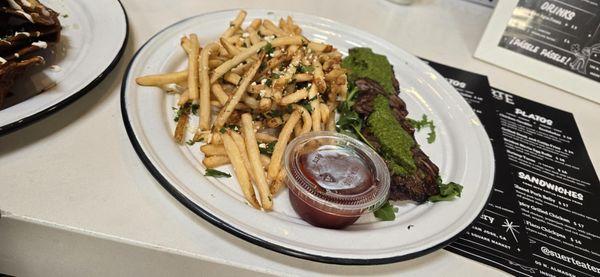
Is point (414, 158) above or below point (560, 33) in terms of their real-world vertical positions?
below

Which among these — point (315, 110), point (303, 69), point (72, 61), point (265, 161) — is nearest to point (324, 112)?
point (315, 110)

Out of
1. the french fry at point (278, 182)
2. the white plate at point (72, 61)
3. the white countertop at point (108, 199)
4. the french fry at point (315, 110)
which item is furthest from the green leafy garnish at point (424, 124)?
the white plate at point (72, 61)

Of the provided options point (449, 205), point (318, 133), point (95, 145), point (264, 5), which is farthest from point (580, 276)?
point (264, 5)

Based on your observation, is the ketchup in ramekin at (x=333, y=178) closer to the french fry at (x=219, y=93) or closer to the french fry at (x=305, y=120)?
the french fry at (x=305, y=120)

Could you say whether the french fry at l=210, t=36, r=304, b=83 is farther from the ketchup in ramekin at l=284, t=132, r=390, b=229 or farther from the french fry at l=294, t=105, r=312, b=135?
the ketchup in ramekin at l=284, t=132, r=390, b=229

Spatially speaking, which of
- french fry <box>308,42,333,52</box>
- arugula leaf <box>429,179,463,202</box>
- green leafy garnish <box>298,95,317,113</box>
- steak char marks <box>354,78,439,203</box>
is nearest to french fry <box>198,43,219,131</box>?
green leafy garnish <box>298,95,317,113</box>

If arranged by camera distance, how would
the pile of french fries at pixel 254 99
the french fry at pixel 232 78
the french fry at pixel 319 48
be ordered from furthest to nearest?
the french fry at pixel 319 48
the french fry at pixel 232 78
the pile of french fries at pixel 254 99

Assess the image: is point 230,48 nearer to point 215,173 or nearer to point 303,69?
point 303,69
